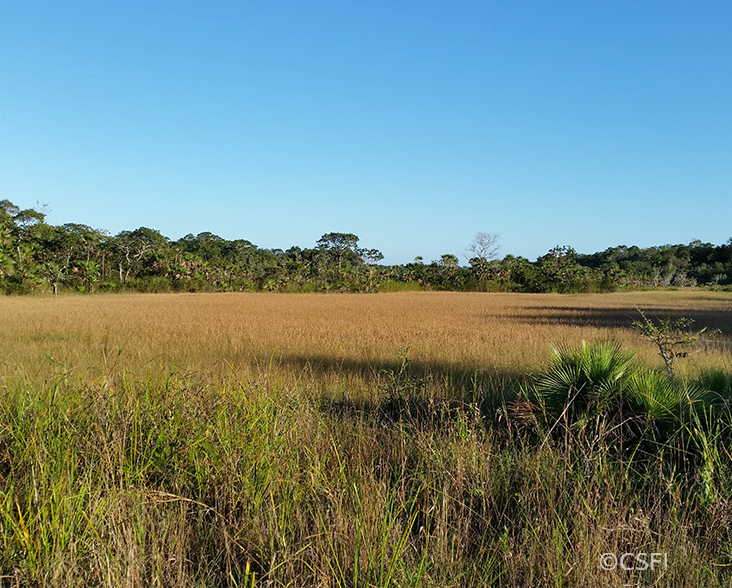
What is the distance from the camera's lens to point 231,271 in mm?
38062

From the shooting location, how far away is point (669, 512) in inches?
93.7

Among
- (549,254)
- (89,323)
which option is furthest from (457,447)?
(549,254)

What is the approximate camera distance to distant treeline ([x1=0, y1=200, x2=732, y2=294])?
98.4 feet

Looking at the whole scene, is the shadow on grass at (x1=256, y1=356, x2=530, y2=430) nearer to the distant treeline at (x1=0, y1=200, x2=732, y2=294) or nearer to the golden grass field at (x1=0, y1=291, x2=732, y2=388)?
the golden grass field at (x1=0, y1=291, x2=732, y2=388)

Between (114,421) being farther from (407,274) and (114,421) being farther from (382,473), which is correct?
(407,274)

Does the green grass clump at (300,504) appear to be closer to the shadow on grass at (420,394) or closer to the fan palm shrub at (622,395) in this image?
the fan palm shrub at (622,395)

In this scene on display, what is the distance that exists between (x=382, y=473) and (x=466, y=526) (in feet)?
2.20

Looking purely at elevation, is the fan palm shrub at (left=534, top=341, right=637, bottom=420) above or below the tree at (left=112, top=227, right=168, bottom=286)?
below

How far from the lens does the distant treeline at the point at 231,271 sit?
2998cm

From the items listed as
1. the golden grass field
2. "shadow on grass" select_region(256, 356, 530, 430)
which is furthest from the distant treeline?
"shadow on grass" select_region(256, 356, 530, 430)

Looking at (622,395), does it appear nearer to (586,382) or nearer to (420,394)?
(586,382)

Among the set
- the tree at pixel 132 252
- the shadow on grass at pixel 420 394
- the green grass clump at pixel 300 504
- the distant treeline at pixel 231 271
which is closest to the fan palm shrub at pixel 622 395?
the green grass clump at pixel 300 504

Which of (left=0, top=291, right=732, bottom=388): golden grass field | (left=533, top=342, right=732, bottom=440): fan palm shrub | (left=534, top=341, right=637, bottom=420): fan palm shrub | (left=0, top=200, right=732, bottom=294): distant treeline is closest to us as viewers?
(left=533, top=342, right=732, bottom=440): fan palm shrub

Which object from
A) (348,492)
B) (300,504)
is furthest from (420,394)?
(300,504)
